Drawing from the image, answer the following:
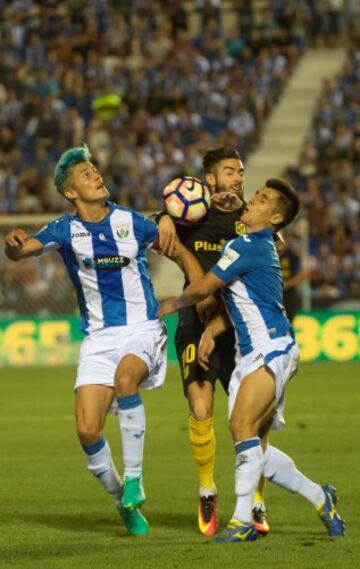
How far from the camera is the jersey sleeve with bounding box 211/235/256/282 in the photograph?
845 cm

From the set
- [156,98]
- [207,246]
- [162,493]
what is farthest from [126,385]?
[156,98]

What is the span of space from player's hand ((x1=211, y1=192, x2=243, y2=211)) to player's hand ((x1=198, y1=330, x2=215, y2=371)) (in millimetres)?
870

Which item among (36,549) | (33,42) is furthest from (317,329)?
(36,549)

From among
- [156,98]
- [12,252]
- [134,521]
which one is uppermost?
[156,98]

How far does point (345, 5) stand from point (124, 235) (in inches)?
999

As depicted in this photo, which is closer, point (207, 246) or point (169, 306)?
point (169, 306)

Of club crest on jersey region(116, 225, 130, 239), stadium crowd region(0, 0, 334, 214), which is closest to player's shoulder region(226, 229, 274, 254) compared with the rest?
club crest on jersey region(116, 225, 130, 239)

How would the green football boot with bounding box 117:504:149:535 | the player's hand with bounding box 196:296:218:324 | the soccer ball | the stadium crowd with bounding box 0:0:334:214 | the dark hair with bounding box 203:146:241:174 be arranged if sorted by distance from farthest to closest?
1. the stadium crowd with bounding box 0:0:334:214
2. the dark hair with bounding box 203:146:241:174
3. the soccer ball
4. the player's hand with bounding box 196:296:218:324
5. the green football boot with bounding box 117:504:149:535

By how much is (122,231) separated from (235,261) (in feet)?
3.05

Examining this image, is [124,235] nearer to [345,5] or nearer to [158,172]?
[158,172]

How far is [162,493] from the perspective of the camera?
35.2 feet

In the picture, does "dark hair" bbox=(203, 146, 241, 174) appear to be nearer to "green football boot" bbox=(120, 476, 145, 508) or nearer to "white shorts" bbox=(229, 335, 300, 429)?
"white shorts" bbox=(229, 335, 300, 429)

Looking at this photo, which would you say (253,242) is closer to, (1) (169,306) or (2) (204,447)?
(1) (169,306)

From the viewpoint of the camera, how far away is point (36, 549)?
8344mm
